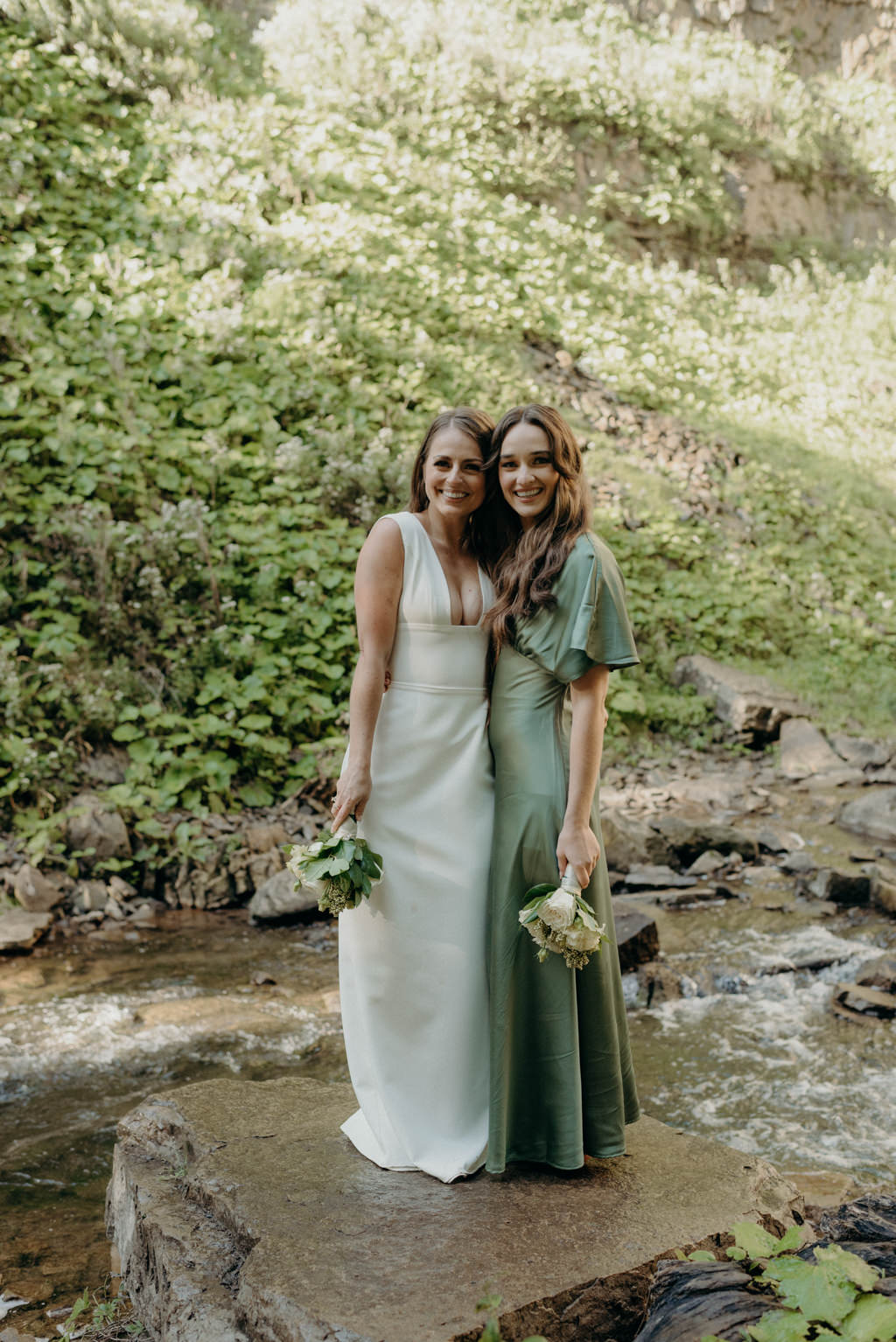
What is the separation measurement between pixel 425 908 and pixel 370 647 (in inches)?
29.3

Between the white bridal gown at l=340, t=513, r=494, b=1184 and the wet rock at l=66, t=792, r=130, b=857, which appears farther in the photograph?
the wet rock at l=66, t=792, r=130, b=857

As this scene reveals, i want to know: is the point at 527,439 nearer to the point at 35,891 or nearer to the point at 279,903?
the point at 279,903

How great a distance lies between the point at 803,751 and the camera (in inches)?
340

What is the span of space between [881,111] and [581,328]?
30.8ft

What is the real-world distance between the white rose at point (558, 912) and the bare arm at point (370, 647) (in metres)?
0.59

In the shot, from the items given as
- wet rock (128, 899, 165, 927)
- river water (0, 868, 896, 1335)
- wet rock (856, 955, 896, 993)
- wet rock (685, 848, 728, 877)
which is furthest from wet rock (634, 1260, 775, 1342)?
wet rock (685, 848, 728, 877)

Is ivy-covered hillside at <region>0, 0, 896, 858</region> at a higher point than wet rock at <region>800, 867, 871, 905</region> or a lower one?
higher

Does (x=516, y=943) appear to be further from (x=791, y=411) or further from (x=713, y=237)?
(x=713, y=237)

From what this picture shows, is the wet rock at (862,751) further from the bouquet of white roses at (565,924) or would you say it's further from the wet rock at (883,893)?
the bouquet of white roses at (565,924)

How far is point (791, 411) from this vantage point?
42.6 feet

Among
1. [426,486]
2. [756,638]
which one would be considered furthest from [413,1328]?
[756,638]

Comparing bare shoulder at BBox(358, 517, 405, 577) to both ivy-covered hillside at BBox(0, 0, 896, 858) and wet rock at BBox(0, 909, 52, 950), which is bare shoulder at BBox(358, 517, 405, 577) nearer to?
wet rock at BBox(0, 909, 52, 950)

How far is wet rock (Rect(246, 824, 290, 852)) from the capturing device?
255 inches

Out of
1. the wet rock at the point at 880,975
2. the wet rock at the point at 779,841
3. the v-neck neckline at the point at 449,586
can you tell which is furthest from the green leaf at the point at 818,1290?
the wet rock at the point at 779,841
